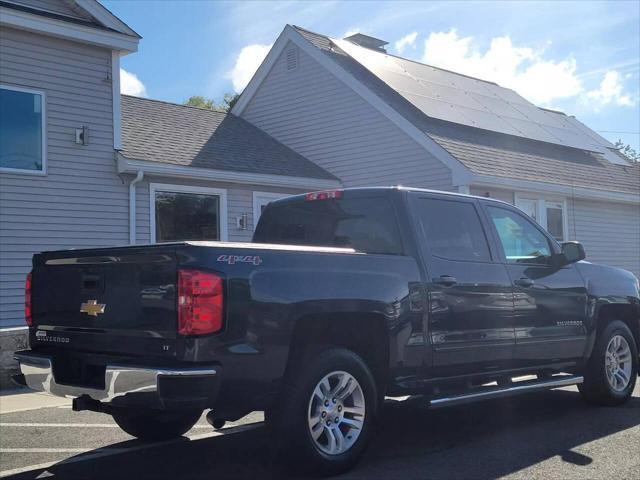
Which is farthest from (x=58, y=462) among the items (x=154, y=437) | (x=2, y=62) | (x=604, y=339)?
(x=2, y=62)

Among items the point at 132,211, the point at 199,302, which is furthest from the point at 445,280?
the point at 132,211

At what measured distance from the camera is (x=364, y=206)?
5.79 m

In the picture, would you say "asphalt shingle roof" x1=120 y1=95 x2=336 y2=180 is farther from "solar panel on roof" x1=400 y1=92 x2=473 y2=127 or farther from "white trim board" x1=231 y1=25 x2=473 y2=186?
"solar panel on roof" x1=400 y1=92 x2=473 y2=127

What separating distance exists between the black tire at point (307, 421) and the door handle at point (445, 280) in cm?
100

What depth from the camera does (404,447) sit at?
18.5ft

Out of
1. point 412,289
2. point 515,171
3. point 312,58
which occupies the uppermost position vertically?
point 312,58

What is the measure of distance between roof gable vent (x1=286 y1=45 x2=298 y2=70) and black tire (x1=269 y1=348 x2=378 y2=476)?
13.3 meters

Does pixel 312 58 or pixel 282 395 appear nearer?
pixel 282 395

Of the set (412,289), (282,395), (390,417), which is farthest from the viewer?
(390,417)

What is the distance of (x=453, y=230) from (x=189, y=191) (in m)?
7.79

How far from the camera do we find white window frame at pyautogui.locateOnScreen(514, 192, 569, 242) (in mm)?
15173

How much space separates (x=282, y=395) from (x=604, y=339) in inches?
159

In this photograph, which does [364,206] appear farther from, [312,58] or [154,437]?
[312,58]

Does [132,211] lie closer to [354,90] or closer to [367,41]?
[354,90]
